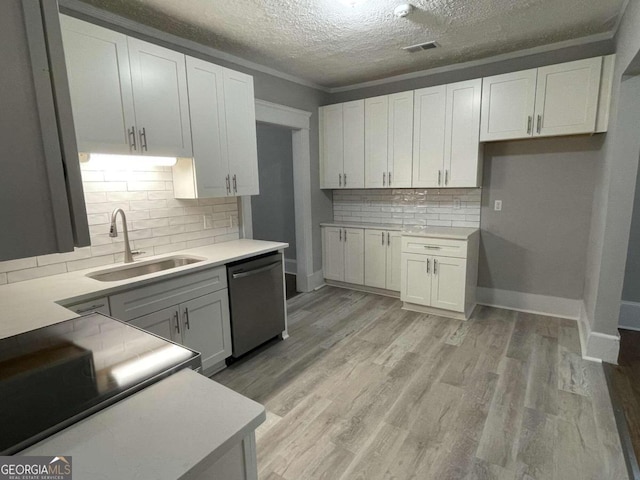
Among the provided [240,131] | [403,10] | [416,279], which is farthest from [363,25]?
[416,279]

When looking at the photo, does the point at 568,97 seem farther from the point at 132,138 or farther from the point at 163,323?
the point at 163,323

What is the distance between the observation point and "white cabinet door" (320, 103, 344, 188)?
14.4 feet

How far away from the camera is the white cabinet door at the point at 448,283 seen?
347 centimetres

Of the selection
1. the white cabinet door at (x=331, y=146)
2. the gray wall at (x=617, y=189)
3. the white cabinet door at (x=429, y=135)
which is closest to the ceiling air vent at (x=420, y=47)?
the white cabinet door at (x=429, y=135)

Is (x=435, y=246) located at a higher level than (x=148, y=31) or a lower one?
lower

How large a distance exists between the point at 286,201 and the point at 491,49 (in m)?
3.25

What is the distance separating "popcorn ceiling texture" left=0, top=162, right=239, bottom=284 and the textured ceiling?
1177 mm

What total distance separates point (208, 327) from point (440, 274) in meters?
2.35

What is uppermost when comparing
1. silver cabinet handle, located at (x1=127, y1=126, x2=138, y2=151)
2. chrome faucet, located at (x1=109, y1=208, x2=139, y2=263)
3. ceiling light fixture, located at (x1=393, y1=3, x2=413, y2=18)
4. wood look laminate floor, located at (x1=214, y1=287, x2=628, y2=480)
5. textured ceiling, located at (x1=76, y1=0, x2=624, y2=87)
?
textured ceiling, located at (x1=76, y1=0, x2=624, y2=87)

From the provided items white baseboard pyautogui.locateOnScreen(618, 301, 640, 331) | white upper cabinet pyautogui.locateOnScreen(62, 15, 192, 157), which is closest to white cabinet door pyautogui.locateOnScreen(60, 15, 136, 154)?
white upper cabinet pyautogui.locateOnScreen(62, 15, 192, 157)

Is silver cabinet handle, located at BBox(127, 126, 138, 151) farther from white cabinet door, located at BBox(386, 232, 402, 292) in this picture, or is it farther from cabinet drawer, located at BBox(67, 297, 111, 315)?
white cabinet door, located at BBox(386, 232, 402, 292)

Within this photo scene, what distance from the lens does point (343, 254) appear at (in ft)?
15.0

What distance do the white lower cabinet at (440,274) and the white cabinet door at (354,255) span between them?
0.71 metres

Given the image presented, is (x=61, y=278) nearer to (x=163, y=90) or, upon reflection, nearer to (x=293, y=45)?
(x=163, y=90)
